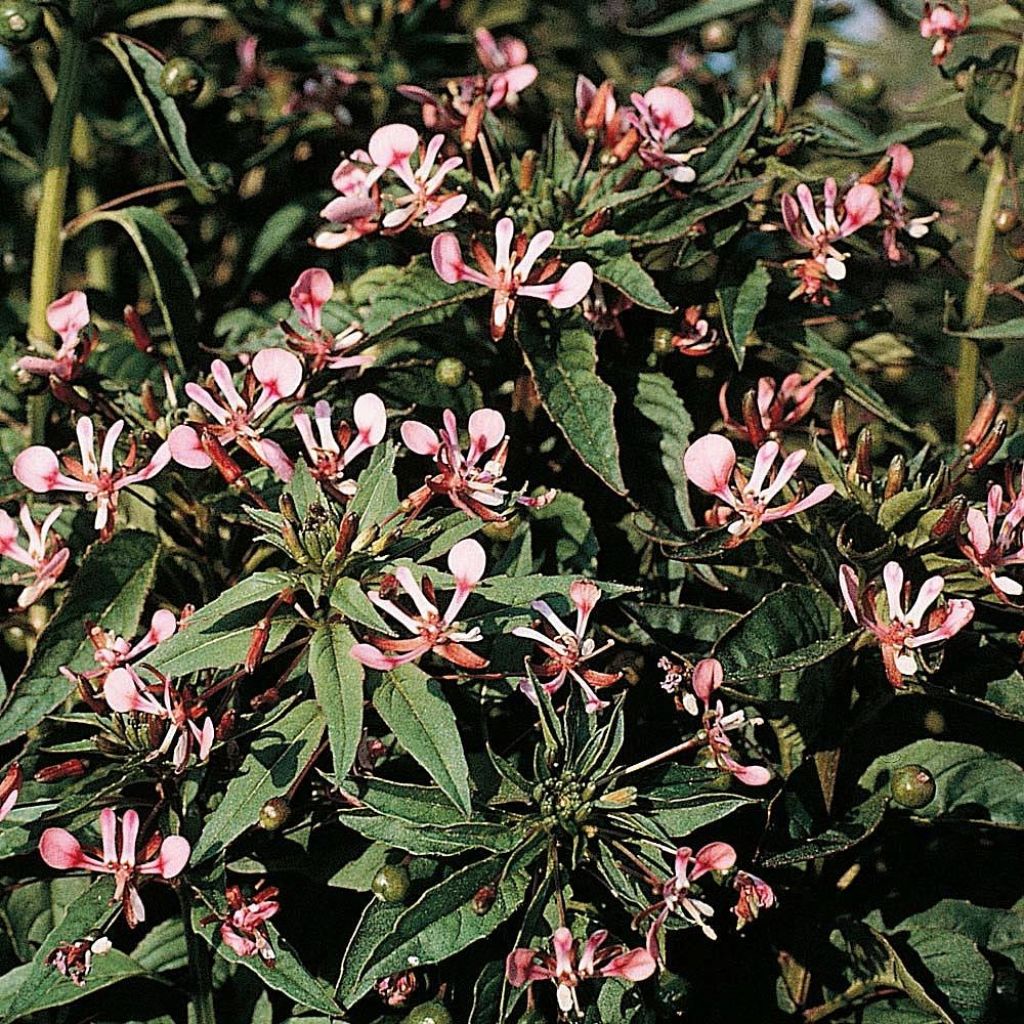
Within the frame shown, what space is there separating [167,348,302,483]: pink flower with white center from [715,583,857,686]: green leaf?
1.10 ft

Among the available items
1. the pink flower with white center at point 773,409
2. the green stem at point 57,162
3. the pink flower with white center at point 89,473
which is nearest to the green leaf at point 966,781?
the pink flower with white center at point 773,409

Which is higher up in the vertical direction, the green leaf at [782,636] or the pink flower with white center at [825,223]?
the pink flower with white center at [825,223]

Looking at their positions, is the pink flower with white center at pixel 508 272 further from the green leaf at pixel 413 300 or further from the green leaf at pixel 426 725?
the green leaf at pixel 426 725

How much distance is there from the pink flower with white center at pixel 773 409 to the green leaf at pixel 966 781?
0.29 m

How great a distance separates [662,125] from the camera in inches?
45.0

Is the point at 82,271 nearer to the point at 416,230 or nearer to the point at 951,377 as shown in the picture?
the point at 416,230

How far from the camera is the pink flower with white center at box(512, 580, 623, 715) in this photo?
891 millimetres

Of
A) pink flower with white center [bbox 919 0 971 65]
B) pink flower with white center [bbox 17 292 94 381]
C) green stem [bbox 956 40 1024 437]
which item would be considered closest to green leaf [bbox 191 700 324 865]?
pink flower with white center [bbox 17 292 94 381]

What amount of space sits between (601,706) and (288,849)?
0.28 meters

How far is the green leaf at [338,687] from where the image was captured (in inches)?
32.3

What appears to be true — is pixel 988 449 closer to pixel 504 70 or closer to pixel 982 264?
pixel 982 264

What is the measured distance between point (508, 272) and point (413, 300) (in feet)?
0.33

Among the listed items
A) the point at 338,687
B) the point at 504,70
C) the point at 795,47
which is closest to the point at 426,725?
the point at 338,687

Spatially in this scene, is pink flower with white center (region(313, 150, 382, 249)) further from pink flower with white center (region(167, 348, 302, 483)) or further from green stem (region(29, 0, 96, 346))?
green stem (region(29, 0, 96, 346))
